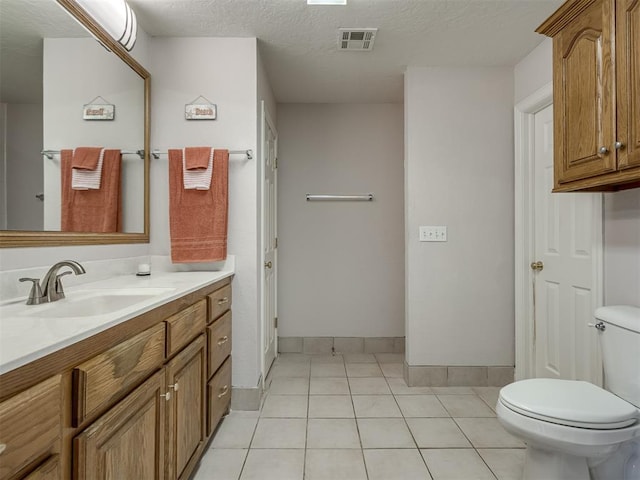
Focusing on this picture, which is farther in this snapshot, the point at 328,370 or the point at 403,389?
the point at 328,370

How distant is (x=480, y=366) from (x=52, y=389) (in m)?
2.61

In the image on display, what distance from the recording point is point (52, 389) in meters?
0.70

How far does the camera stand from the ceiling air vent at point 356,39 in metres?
2.04

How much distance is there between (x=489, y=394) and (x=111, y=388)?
2401 millimetres

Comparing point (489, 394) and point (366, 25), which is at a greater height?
point (366, 25)

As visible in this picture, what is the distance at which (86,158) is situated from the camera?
5.36ft

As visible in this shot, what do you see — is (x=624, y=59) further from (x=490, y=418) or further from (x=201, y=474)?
(x=201, y=474)

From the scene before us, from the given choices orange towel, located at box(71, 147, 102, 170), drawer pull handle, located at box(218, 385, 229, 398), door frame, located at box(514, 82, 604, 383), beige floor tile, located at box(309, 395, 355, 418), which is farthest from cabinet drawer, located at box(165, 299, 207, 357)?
door frame, located at box(514, 82, 604, 383)

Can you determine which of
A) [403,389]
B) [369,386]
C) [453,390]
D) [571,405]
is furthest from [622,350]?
[369,386]

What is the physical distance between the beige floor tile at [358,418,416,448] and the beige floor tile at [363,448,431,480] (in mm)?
54

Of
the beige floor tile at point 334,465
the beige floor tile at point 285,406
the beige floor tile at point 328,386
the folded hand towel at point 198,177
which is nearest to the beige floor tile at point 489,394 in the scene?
the beige floor tile at point 328,386

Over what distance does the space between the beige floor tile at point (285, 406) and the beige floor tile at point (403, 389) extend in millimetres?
656

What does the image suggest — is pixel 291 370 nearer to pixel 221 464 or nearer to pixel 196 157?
pixel 221 464

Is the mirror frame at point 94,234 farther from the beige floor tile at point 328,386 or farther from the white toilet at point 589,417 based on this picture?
the white toilet at point 589,417
